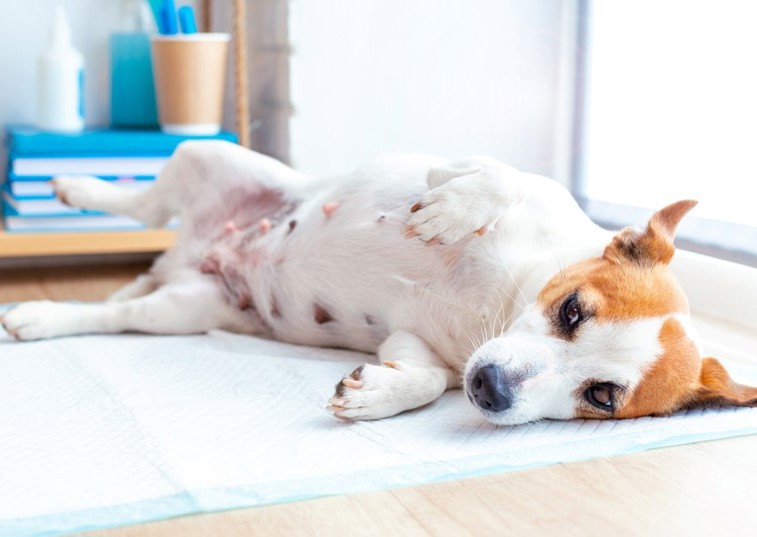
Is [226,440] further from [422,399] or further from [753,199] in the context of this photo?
[753,199]

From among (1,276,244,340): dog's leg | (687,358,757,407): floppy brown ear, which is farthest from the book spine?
(687,358,757,407): floppy brown ear

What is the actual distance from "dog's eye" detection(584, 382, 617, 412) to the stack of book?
4.66ft

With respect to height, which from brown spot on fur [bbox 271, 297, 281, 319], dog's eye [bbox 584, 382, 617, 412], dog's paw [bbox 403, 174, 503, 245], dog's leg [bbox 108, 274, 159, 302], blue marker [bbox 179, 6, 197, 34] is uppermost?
blue marker [bbox 179, 6, 197, 34]

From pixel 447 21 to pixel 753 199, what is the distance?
0.88 metres

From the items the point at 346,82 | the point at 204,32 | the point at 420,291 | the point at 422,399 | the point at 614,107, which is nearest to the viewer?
the point at 422,399

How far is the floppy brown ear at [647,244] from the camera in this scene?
4.47 feet

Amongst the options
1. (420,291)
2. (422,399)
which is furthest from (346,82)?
(422,399)

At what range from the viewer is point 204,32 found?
2.67m

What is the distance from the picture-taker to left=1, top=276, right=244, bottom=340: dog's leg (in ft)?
5.79

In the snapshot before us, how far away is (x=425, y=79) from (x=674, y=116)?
63 centimetres

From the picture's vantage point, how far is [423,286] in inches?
61.3

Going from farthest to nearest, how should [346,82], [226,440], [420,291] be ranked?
[346,82] → [420,291] → [226,440]

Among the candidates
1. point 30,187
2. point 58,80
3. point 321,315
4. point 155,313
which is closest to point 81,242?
point 30,187

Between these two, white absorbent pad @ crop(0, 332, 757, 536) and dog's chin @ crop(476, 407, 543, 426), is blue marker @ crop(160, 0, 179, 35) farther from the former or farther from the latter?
dog's chin @ crop(476, 407, 543, 426)
